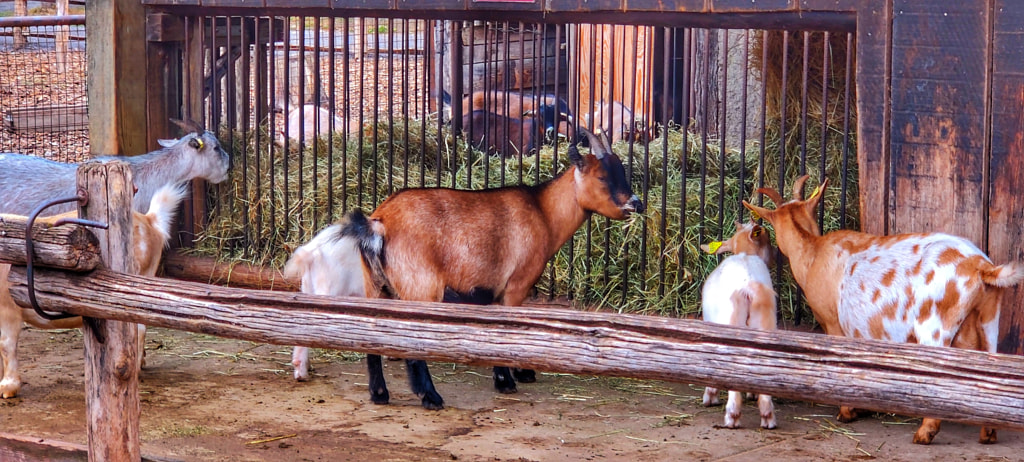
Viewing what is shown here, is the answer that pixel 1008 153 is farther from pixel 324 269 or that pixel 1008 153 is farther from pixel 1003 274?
pixel 324 269

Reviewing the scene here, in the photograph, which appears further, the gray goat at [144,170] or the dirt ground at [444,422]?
the gray goat at [144,170]

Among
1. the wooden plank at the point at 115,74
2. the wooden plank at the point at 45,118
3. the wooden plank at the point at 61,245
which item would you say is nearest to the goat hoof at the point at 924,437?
the wooden plank at the point at 61,245

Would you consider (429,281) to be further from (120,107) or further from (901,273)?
(120,107)

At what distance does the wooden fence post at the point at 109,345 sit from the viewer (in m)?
4.16

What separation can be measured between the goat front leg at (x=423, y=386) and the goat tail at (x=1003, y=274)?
8.69ft

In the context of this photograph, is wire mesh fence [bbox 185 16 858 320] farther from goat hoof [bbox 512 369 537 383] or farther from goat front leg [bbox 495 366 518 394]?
goat front leg [bbox 495 366 518 394]

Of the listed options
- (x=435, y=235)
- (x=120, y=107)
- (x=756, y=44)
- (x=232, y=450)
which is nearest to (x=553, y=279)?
(x=435, y=235)

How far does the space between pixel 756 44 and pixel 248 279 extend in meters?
3.69

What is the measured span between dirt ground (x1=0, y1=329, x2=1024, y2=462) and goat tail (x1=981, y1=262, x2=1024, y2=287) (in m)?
0.77

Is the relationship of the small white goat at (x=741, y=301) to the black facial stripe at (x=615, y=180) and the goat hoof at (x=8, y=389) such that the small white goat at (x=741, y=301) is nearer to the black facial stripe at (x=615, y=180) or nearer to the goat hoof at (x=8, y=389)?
the black facial stripe at (x=615, y=180)

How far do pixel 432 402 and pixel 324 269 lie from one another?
3.14ft

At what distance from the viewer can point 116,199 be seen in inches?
164

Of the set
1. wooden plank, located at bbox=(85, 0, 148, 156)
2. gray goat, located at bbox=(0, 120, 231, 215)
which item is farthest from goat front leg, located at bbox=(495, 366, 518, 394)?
wooden plank, located at bbox=(85, 0, 148, 156)

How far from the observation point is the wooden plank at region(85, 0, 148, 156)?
757 centimetres
